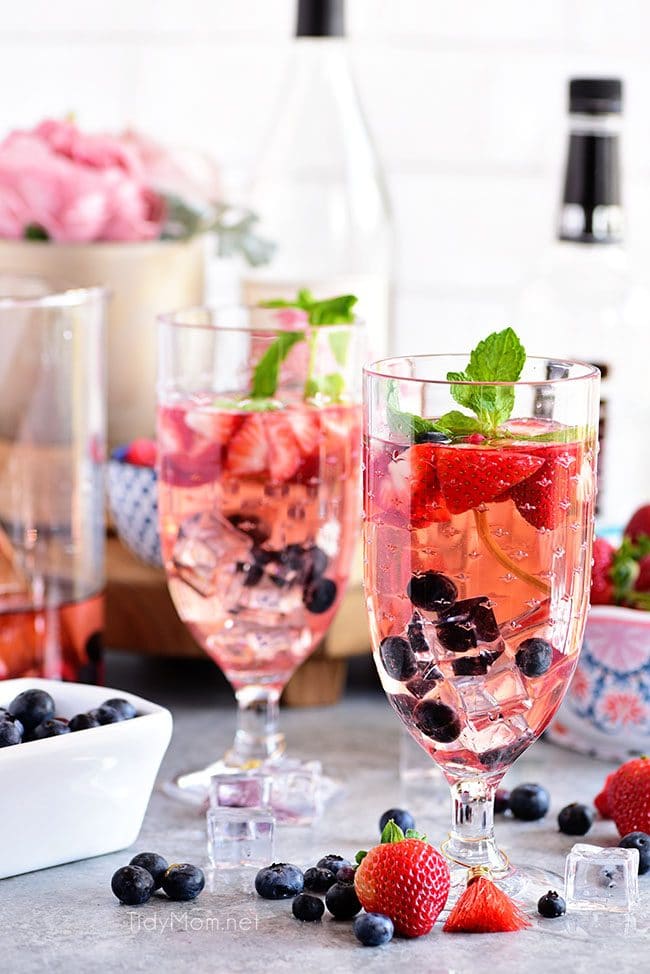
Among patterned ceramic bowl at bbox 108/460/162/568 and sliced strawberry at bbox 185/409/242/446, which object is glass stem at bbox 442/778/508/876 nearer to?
sliced strawberry at bbox 185/409/242/446

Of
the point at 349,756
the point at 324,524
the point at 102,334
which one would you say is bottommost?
the point at 349,756

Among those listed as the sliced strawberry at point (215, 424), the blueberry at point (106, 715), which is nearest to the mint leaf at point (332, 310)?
the sliced strawberry at point (215, 424)

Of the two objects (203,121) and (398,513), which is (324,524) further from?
(203,121)

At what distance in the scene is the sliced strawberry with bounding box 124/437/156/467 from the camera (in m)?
1.32

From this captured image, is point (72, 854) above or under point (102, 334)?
under

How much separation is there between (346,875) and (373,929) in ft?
0.20

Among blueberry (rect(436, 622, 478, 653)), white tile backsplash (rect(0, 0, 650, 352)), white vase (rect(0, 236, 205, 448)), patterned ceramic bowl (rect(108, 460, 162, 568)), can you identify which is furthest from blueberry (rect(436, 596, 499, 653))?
white tile backsplash (rect(0, 0, 650, 352))

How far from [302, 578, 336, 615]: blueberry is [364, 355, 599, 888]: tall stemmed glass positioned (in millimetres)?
154

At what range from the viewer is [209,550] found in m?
1.05

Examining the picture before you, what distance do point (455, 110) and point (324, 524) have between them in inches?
30.5

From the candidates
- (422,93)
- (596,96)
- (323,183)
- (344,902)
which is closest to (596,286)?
(596,96)

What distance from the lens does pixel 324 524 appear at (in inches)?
41.7

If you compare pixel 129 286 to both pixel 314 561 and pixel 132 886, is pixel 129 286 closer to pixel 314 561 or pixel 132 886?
pixel 314 561

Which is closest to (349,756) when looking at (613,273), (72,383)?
(72,383)
